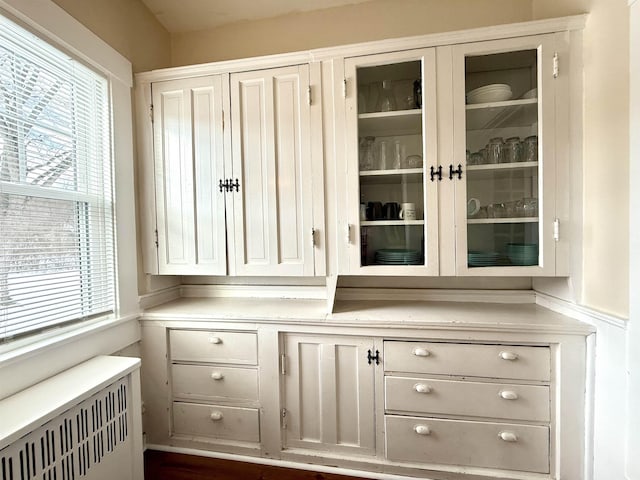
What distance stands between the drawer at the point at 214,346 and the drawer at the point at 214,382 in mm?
51

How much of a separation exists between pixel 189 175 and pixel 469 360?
1800 mm

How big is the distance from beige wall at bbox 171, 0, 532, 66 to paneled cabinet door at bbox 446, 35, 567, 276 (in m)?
0.51

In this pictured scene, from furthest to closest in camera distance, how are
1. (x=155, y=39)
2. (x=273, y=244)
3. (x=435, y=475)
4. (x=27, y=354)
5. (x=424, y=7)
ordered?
(x=155, y=39) < (x=424, y=7) < (x=273, y=244) < (x=435, y=475) < (x=27, y=354)

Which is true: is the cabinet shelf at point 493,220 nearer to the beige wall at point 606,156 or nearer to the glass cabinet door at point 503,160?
the glass cabinet door at point 503,160

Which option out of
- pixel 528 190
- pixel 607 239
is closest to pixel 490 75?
pixel 528 190

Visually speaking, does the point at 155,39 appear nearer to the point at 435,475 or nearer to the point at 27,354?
the point at 27,354

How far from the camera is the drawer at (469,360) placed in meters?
1.40

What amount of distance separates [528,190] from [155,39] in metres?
2.44

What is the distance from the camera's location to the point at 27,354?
1213 mm

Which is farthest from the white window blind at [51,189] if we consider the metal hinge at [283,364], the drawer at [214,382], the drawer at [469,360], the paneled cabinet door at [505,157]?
the paneled cabinet door at [505,157]

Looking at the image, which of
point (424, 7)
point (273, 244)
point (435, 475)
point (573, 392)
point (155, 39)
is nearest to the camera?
point (573, 392)

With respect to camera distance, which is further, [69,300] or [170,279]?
[170,279]

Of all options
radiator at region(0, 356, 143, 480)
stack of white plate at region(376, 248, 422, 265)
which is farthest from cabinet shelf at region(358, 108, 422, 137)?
radiator at region(0, 356, 143, 480)

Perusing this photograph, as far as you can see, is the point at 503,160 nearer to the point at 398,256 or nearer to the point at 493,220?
the point at 493,220
